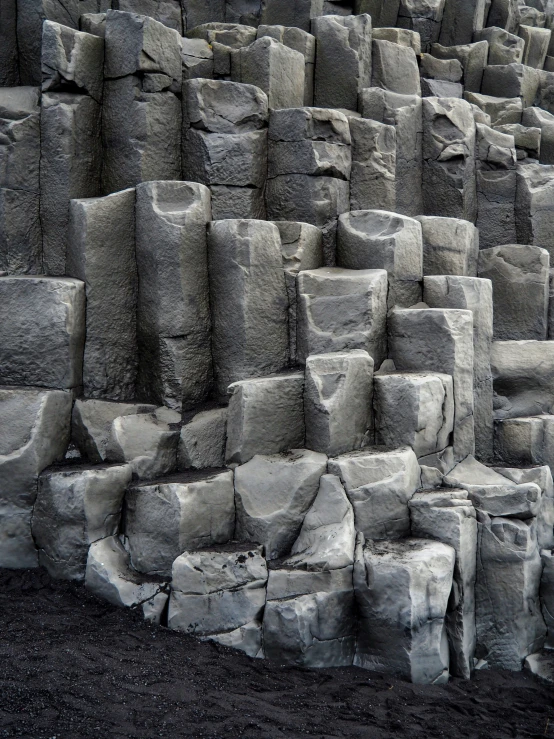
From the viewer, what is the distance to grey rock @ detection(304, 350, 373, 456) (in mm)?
6211

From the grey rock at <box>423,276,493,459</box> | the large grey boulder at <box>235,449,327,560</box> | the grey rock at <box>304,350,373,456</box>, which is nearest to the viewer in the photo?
the large grey boulder at <box>235,449,327,560</box>

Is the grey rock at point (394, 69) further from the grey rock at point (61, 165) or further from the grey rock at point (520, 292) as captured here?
the grey rock at point (61, 165)

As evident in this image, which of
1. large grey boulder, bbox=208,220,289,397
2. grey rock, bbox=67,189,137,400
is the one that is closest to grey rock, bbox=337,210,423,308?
large grey boulder, bbox=208,220,289,397

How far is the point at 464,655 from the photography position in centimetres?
568

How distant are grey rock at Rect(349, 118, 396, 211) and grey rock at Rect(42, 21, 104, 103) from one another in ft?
8.92

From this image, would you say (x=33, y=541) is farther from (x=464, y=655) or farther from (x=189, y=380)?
(x=464, y=655)

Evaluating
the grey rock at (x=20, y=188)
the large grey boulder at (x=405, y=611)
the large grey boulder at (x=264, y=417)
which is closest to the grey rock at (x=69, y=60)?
the grey rock at (x=20, y=188)

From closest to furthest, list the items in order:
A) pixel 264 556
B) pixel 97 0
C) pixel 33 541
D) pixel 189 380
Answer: pixel 264 556
pixel 33 541
pixel 189 380
pixel 97 0

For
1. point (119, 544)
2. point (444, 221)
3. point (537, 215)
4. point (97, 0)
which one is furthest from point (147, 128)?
point (537, 215)

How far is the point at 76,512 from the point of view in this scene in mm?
6125

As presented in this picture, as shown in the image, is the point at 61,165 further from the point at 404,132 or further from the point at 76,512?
the point at 404,132

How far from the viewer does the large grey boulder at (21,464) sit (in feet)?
21.1

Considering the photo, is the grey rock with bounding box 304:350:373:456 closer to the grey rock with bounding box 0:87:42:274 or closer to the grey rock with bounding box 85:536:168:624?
the grey rock with bounding box 85:536:168:624

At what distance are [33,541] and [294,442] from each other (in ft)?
7.59
